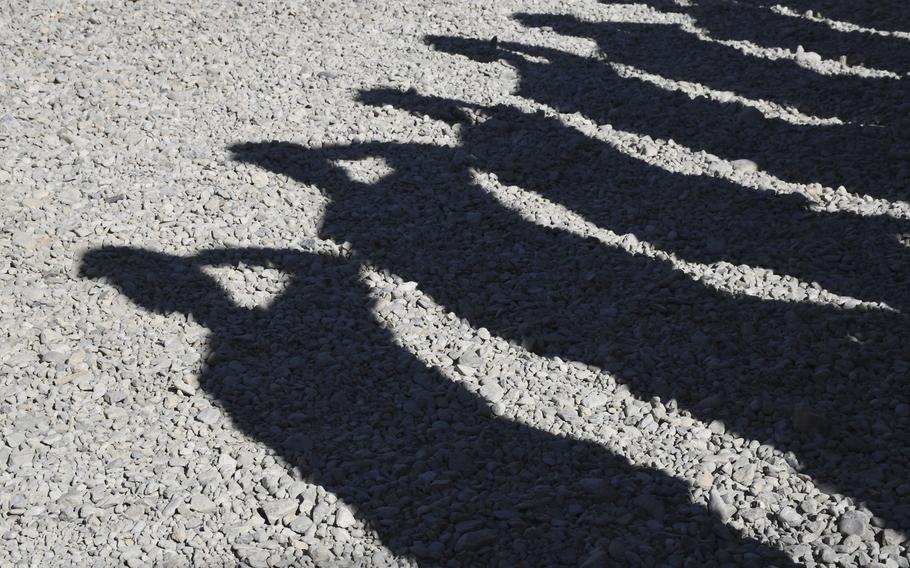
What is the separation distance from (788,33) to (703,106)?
5.20 feet

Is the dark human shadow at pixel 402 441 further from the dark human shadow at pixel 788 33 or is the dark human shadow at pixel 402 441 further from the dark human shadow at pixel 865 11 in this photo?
the dark human shadow at pixel 865 11

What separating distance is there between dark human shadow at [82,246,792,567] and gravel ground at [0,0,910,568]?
0.05 feet

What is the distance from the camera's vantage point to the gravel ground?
3838 millimetres

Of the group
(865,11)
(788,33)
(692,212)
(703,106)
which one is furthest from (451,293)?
(865,11)

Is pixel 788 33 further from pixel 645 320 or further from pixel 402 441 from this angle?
pixel 402 441

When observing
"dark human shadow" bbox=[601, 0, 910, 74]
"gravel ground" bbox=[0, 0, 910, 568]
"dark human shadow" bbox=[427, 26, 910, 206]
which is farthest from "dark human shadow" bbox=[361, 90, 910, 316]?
"dark human shadow" bbox=[601, 0, 910, 74]

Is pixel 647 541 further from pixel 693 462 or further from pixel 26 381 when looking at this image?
pixel 26 381

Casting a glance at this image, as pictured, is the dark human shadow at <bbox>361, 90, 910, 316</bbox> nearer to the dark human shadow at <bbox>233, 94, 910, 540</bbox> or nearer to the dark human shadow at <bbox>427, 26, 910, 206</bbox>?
the dark human shadow at <bbox>233, 94, 910, 540</bbox>

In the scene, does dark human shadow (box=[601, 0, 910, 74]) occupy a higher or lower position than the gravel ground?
higher

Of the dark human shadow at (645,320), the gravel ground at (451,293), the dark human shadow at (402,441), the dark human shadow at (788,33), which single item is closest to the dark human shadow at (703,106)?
the gravel ground at (451,293)

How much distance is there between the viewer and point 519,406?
4398 millimetres

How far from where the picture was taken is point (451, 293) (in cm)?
517

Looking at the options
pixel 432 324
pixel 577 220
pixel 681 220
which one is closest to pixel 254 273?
pixel 432 324

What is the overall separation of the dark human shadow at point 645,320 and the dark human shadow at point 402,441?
5.4 inches
